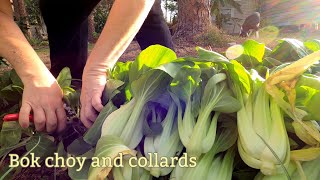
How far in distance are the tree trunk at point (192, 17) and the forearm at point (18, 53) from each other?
18.3ft

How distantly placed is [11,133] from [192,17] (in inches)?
232

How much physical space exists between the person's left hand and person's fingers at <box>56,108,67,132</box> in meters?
0.07

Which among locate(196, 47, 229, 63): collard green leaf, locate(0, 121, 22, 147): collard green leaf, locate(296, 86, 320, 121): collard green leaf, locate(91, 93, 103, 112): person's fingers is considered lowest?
locate(0, 121, 22, 147): collard green leaf

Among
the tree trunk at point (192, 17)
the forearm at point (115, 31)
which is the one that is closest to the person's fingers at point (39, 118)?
the forearm at point (115, 31)

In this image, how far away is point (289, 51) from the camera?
1.21 metres

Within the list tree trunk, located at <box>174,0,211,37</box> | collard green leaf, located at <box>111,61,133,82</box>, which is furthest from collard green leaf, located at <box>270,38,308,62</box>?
tree trunk, located at <box>174,0,211,37</box>

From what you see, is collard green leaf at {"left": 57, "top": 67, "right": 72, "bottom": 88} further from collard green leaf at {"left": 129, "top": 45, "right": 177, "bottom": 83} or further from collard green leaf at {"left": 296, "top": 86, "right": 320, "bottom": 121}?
collard green leaf at {"left": 296, "top": 86, "right": 320, "bottom": 121}

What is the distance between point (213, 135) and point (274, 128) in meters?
0.14

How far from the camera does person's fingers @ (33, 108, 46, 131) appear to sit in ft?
3.81

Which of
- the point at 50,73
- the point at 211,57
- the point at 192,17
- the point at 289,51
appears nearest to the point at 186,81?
the point at 211,57

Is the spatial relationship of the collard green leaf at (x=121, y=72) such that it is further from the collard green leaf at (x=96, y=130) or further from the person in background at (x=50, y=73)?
the collard green leaf at (x=96, y=130)

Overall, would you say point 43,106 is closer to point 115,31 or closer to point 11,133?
point 11,133

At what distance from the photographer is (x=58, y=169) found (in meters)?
1.31

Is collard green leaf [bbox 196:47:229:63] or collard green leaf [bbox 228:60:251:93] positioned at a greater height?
collard green leaf [bbox 196:47:229:63]
